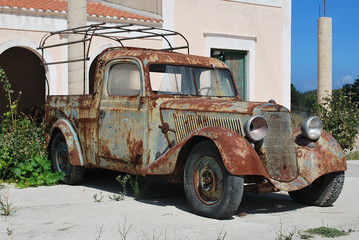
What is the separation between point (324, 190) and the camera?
6.11m

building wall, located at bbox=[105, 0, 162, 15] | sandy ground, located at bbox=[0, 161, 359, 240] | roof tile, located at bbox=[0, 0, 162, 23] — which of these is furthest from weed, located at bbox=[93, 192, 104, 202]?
building wall, located at bbox=[105, 0, 162, 15]

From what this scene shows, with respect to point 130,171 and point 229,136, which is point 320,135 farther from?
point 130,171

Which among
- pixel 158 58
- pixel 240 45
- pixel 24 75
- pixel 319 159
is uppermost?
pixel 240 45

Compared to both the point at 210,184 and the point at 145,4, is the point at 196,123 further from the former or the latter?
the point at 145,4

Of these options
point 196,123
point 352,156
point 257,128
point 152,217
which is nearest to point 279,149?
point 257,128

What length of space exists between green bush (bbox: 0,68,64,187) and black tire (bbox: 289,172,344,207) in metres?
3.46

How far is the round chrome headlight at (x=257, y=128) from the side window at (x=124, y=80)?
1.65 metres

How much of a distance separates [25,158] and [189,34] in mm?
7323

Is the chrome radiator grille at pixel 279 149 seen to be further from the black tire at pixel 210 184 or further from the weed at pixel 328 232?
the weed at pixel 328 232

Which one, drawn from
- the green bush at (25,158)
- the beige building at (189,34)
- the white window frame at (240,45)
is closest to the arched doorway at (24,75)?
the beige building at (189,34)

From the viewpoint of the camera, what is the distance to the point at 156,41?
13.7 m

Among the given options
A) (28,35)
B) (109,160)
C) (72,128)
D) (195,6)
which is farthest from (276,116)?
(195,6)

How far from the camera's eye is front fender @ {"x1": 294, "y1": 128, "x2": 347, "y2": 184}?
227 inches

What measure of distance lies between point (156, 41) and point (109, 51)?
21.8 feet
